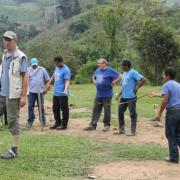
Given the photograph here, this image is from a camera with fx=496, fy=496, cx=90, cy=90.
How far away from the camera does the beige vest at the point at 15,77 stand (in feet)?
26.9

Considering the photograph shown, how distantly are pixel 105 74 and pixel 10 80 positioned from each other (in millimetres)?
4785

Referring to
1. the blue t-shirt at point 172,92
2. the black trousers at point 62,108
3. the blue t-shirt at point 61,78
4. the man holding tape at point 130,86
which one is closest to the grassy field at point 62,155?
the black trousers at point 62,108

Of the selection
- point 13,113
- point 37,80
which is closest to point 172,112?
point 13,113

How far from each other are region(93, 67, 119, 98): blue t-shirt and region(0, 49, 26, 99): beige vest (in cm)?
470

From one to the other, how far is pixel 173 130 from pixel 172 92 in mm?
693

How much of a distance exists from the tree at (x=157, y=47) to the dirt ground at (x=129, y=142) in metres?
18.9

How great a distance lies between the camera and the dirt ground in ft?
26.3

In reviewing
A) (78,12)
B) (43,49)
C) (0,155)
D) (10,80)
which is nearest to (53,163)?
(0,155)

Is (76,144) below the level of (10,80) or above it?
below

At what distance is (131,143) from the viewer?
1114 centimetres

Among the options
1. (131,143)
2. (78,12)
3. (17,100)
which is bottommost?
(131,143)

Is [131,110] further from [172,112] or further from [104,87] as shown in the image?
[172,112]

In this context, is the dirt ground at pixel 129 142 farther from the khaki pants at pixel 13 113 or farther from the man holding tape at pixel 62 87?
the khaki pants at pixel 13 113

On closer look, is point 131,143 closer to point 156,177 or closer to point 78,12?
point 156,177
